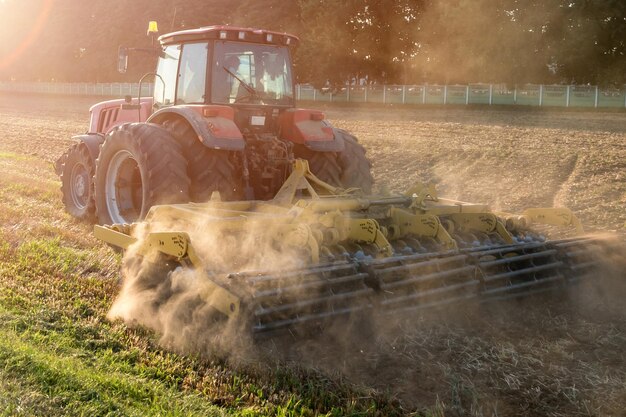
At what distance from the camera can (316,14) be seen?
3303 cm

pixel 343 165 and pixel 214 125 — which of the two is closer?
pixel 214 125

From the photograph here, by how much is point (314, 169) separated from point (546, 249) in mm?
2360

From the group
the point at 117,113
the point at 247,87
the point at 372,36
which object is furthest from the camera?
the point at 372,36

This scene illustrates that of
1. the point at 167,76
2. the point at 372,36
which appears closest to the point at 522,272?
the point at 167,76

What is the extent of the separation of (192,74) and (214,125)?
112 cm

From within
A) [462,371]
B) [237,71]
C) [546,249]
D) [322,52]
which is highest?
[322,52]

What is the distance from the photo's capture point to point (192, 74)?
7195mm

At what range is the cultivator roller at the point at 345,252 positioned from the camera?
4.59 metres

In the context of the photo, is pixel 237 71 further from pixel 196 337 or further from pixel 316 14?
pixel 316 14

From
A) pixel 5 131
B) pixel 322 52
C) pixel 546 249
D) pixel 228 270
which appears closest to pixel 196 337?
pixel 228 270

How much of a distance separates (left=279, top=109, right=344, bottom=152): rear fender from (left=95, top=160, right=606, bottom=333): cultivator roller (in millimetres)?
631

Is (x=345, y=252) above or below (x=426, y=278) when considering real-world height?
above

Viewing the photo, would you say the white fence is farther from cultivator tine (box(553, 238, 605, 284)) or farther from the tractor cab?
cultivator tine (box(553, 238, 605, 284))

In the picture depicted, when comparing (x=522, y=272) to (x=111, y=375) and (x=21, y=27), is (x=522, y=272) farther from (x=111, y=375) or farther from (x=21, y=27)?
(x=21, y=27)
